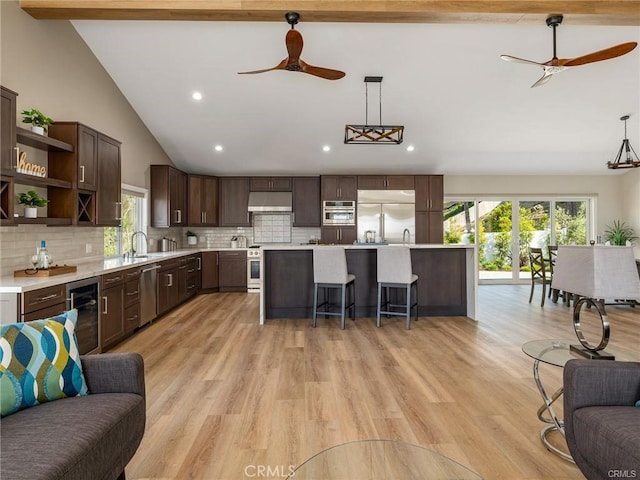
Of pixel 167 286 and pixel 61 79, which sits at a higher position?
pixel 61 79

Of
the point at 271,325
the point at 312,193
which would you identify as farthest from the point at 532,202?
the point at 271,325

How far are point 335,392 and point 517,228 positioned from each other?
23.6 feet

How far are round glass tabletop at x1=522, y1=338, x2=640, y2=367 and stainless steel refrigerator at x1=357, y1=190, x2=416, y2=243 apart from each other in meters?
5.29

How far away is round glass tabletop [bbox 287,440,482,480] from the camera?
4.33 ft

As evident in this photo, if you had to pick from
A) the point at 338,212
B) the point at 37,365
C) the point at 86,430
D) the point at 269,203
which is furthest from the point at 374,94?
the point at 86,430

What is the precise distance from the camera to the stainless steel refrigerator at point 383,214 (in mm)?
7593

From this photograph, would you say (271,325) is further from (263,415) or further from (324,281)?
(263,415)

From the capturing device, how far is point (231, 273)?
7496 mm

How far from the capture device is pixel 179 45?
4438 millimetres

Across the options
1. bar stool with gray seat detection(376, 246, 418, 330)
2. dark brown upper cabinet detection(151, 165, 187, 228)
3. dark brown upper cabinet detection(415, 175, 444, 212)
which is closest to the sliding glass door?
Result: dark brown upper cabinet detection(415, 175, 444, 212)

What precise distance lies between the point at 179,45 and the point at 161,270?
291 centimetres

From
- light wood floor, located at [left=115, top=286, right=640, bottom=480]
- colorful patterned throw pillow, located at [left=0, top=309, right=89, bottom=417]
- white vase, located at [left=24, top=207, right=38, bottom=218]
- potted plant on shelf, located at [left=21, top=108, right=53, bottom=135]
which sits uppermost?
potted plant on shelf, located at [left=21, top=108, right=53, bottom=135]
